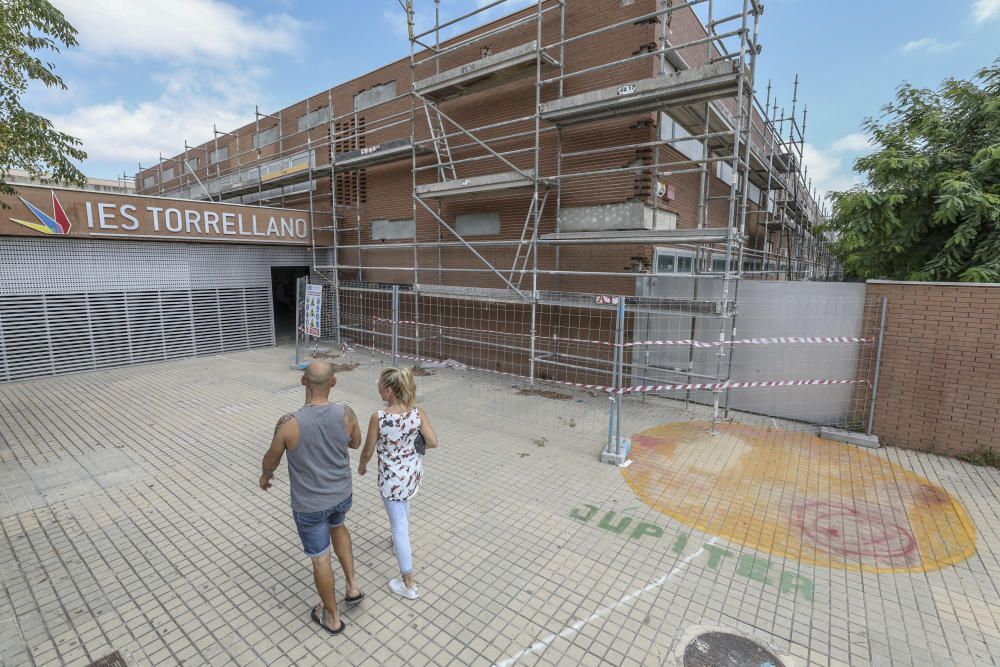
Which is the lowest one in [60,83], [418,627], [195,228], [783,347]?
[418,627]

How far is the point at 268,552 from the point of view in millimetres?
3982

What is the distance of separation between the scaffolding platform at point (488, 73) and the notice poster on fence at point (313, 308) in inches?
191

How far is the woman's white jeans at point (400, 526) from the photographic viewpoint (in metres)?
3.23

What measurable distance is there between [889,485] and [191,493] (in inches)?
303

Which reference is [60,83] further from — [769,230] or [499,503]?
[769,230]

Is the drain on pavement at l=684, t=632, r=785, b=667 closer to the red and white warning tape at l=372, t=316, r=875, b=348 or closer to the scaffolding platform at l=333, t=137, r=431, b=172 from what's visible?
the red and white warning tape at l=372, t=316, r=875, b=348

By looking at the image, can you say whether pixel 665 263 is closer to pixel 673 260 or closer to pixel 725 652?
pixel 673 260

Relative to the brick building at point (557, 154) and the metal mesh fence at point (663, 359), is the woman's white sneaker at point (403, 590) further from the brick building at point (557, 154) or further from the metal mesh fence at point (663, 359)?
the brick building at point (557, 154)

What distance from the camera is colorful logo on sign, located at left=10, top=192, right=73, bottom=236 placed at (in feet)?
29.2

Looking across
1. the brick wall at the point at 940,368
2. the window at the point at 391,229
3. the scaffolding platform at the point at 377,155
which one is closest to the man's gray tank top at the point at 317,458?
the brick wall at the point at 940,368

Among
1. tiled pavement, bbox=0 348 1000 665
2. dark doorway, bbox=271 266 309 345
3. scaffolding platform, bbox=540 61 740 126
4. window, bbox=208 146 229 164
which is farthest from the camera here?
window, bbox=208 146 229 164

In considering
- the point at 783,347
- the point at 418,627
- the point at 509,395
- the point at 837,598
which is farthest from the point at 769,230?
the point at 418,627

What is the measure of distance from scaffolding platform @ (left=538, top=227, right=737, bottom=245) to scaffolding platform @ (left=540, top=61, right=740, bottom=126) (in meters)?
1.90

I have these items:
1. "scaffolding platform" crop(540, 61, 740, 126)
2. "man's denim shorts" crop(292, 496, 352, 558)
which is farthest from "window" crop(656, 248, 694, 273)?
"man's denim shorts" crop(292, 496, 352, 558)
